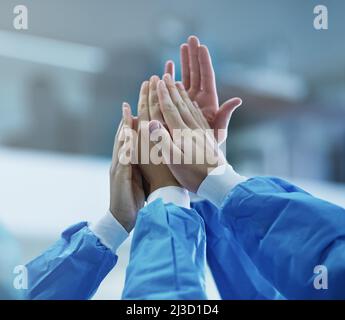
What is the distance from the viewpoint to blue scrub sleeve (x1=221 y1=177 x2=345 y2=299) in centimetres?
52

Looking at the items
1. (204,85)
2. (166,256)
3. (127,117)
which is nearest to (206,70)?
(204,85)

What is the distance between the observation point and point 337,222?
53 cm

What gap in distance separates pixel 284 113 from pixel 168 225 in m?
1.56

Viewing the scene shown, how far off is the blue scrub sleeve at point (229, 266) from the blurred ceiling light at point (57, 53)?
848 mm

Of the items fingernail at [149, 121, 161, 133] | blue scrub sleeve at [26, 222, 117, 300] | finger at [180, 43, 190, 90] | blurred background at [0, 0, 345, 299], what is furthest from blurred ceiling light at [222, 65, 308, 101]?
blue scrub sleeve at [26, 222, 117, 300]

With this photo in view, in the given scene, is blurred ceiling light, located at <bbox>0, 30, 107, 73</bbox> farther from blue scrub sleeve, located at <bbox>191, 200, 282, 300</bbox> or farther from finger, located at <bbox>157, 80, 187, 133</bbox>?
blue scrub sleeve, located at <bbox>191, 200, 282, 300</bbox>

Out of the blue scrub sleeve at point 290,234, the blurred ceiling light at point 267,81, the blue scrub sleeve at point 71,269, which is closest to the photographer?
the blue scrub sleeve at point 290,234

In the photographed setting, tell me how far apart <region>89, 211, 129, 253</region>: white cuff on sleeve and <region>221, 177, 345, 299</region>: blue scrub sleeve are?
0.58ft

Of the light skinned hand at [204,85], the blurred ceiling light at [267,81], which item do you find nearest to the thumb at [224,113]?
the light skinned hand at [204,85]

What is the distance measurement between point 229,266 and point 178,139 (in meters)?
0.19

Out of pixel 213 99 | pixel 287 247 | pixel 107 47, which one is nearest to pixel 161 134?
pixel 213 99

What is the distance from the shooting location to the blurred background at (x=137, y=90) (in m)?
1.39

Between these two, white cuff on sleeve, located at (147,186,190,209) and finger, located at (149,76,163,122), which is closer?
white cuff on sleeve, located at (147,186,190,209)

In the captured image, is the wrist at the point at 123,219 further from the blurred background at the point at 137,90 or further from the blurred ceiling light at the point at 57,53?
the blurred ceiling light at the point at 57,53
